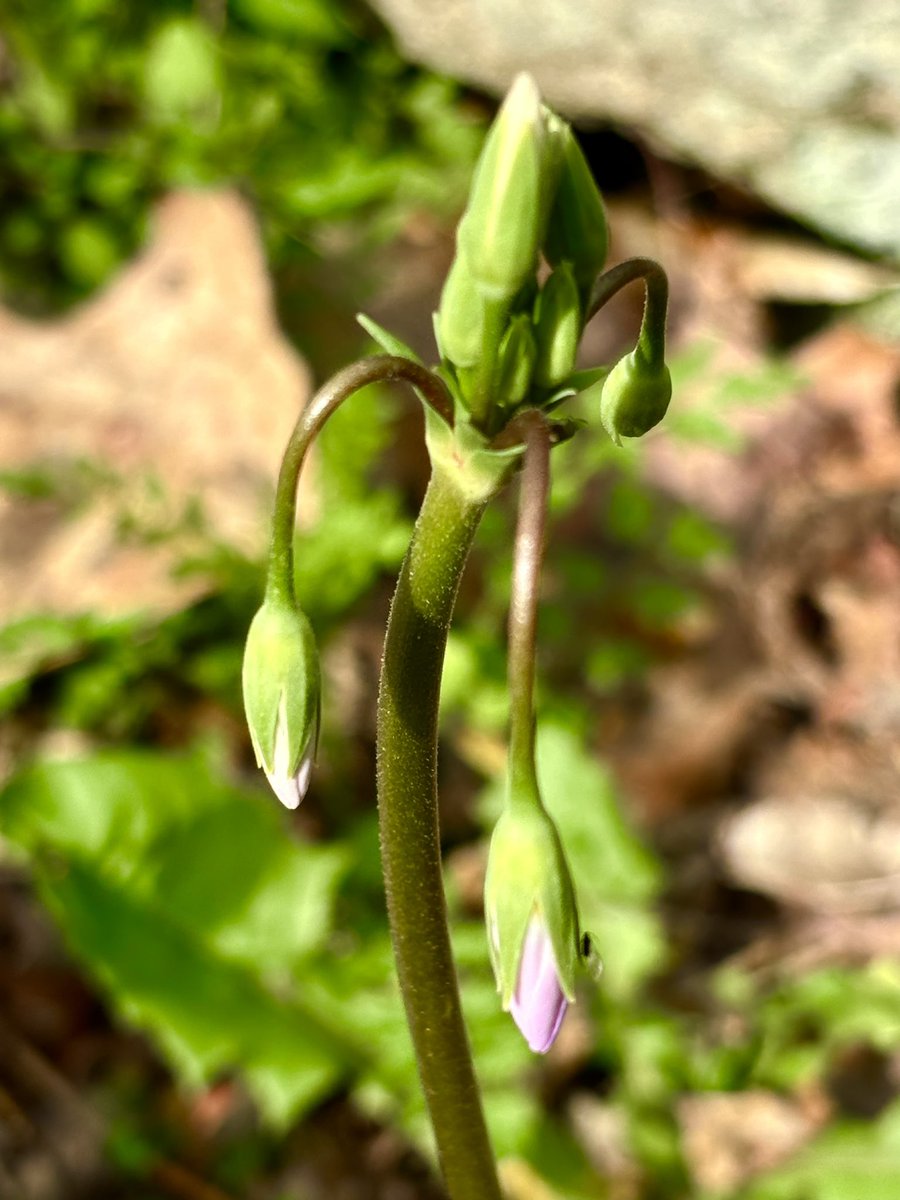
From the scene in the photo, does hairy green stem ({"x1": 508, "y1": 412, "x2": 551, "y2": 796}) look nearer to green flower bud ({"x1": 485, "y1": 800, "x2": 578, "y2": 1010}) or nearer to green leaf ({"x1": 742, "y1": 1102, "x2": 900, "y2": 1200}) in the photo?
green flower bud ({"x1": 485, "y1": 800, "x2": 578, "y2": 1010})

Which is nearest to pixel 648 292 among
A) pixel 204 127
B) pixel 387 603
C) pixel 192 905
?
pixel 192 905

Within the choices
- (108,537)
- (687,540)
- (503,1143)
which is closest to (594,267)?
(503,1143)

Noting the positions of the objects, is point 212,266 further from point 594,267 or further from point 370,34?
point 594,267

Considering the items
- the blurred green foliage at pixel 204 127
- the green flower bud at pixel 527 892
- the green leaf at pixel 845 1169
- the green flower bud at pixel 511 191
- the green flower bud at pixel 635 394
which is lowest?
the green leaf at pixel 845 1169

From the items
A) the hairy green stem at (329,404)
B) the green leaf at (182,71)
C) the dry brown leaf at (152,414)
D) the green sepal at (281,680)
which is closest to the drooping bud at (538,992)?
the green sepal at (281,680)

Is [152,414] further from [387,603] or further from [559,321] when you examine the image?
[559,321]

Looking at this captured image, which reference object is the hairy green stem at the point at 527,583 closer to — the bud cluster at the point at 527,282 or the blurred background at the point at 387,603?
the bud cluster at the point at 527,282
